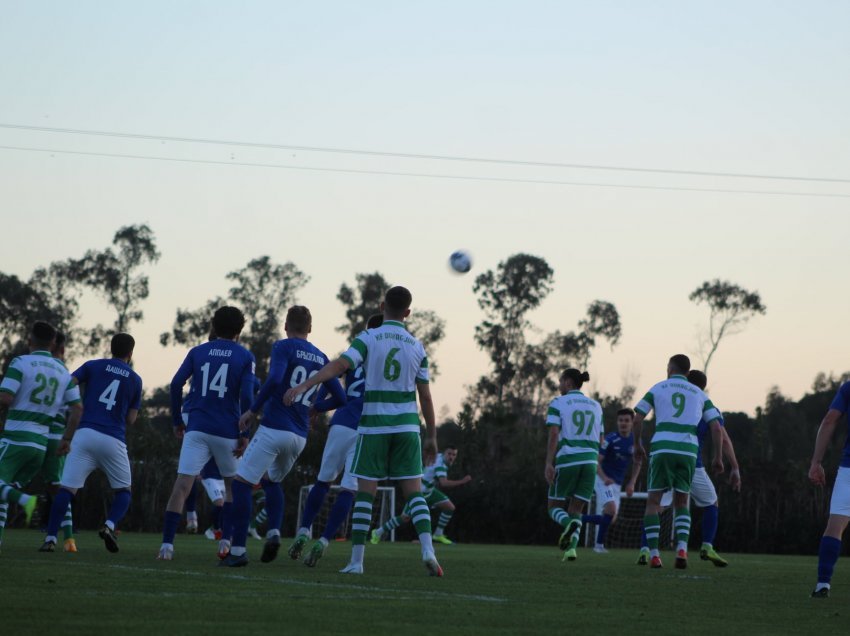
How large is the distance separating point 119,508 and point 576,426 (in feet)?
20.0

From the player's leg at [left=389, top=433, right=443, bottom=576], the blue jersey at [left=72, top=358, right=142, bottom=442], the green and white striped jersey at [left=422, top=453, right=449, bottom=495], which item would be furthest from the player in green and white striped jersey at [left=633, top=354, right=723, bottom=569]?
the green and white striped jersey at [left=422, top=453, right=449, bottom=495]

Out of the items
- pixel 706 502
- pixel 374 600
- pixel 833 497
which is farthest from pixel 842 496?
pixel 706 502

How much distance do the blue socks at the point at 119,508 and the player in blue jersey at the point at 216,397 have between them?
58.6 inches

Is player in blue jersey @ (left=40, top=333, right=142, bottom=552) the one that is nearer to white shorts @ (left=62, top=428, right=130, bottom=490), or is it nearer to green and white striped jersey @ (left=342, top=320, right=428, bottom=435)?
white shorts @ (left=62, top=428, right=130, bottom=490)

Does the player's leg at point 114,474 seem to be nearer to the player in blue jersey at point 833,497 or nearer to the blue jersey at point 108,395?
the blue jersey at point 108,395

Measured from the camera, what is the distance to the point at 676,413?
45.5 ft

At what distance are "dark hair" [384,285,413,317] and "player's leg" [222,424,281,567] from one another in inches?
63.1

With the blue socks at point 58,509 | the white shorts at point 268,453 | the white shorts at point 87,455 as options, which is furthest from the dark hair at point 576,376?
the blue socks at point 58,509

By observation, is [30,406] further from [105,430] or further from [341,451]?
[341,451]

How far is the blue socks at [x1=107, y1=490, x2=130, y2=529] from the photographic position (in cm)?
1236

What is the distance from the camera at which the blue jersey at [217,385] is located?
35.7 ft

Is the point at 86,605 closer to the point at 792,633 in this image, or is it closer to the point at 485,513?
the point at 792,633

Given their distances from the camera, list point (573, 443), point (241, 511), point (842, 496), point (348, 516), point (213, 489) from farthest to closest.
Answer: point (348, 516) → point (213, 489) → point (573, 443) → point (241, 511) → point (842, 496)

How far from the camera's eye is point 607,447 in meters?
20.8
